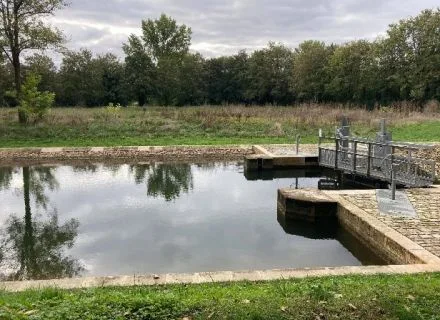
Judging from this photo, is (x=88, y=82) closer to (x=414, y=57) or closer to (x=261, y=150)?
(x=414, y=57)

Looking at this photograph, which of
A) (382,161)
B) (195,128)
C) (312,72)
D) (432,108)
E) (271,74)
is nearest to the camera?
(382,161)

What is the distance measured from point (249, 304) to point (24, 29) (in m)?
24.2

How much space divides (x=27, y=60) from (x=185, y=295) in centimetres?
3614

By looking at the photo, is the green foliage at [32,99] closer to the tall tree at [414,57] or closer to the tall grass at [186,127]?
the tall grass at [186,127]

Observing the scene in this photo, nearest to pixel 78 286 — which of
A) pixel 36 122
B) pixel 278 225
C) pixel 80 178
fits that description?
pixel 278 225

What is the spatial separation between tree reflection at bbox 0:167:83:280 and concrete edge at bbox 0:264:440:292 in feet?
5.90

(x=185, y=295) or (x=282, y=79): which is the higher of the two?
(x=282, y=79)

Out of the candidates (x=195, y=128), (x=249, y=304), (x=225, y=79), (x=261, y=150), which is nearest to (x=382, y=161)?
(x=261, y=150)

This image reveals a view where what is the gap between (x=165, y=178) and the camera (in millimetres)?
16281

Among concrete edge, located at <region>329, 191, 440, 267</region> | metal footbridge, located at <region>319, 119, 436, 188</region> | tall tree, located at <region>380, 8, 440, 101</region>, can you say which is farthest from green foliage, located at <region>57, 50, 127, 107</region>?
concrete edge, located at <region>329, 191, 440, 267</region>

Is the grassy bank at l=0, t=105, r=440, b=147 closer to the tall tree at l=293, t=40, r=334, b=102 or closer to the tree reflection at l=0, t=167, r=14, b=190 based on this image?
the tree reflection at l=0, t=167, r=14, b=190

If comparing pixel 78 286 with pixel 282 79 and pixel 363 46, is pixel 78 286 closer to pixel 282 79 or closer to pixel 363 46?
pixel 363 46

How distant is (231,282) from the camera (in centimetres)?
608

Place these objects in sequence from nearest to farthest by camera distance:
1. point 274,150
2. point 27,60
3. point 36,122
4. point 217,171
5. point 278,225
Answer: point 278,225 → point 217,171 → point 274,150 → point 36,122 → point 27,60
